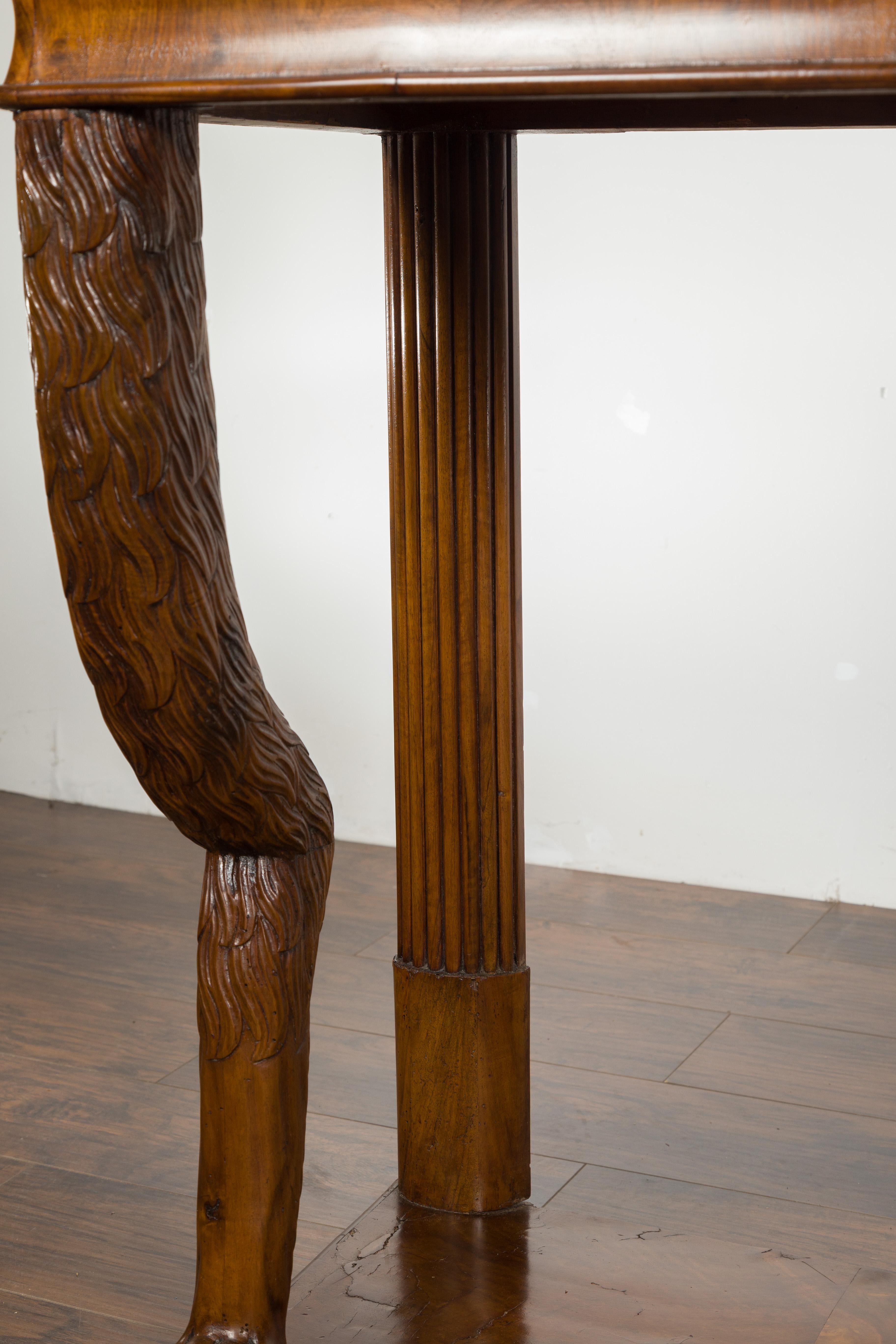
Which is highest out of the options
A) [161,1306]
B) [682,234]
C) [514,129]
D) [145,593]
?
[682,234]

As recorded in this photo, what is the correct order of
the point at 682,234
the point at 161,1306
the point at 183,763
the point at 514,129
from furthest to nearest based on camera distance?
the point at 682,234
the point at 161,1306
the point at 514,129
the point at 183,763

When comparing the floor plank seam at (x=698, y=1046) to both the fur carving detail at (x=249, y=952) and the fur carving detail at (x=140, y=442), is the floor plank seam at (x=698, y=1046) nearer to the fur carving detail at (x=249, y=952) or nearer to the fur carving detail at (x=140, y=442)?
the fur carving detail at (x=249, y=952)

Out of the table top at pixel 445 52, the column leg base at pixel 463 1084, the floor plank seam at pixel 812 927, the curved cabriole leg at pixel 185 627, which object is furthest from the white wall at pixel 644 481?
the table top at pixel 445 52

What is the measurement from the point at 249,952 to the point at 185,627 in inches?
9.3

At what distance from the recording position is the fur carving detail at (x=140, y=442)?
2.30 ft

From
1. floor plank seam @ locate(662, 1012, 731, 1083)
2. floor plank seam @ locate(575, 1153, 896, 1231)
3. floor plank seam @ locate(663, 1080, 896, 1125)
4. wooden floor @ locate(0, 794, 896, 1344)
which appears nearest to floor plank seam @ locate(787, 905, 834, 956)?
wooden floor @ locate(0, 794, 896, 1344)

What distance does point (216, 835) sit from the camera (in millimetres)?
897

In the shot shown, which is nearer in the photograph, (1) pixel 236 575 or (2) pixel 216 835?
(2) pixel 216 835

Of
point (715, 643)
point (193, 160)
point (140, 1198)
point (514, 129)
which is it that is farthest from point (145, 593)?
point (715, 643)

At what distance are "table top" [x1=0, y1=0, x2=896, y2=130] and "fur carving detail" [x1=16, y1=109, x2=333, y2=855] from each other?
3 centimetres

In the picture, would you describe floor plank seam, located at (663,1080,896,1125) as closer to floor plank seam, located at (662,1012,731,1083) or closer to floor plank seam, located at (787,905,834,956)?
floor plank seam, located at (662,1012,731,1083)

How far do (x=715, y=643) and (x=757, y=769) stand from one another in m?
0.19

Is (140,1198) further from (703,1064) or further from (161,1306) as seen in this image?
(703,1064)

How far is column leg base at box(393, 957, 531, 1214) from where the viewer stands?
4.17 feet
